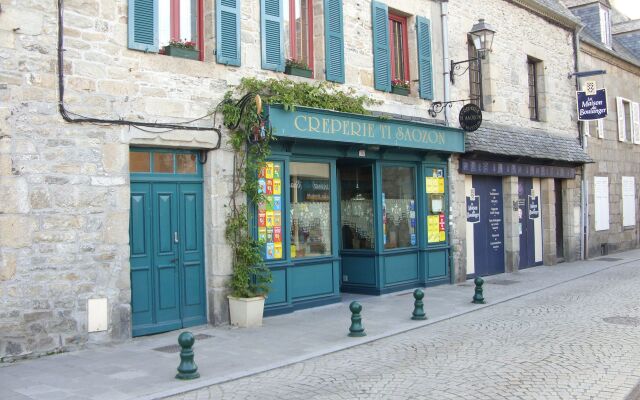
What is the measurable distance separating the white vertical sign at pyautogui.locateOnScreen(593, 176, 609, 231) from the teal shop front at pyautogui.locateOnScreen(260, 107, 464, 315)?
8448 mm

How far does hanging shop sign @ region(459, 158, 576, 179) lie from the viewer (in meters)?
14.0

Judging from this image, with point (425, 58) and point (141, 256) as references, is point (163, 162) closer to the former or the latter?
point (141, 256)

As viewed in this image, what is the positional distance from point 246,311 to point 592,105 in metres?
13.6

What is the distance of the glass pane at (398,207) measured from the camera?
1219 centimetres

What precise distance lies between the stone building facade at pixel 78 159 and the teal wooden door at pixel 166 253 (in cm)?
20

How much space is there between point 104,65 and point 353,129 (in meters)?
4.41

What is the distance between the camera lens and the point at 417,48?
12.8m

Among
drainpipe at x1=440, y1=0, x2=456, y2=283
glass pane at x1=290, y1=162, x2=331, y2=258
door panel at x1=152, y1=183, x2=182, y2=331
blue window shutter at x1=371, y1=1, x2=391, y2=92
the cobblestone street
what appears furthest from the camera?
drainpipe at x1=440, y1=0, x2=456, y2=283

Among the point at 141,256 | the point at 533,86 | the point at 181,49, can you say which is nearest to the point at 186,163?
the point at 141,256

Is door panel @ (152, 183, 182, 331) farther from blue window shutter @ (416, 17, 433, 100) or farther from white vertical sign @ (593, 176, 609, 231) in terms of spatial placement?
white vertical sign @ (593, 176, 609, 231)

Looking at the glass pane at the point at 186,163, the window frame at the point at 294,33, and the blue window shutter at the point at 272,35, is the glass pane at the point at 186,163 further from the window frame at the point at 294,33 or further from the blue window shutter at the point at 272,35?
the window frame at the point at 294,33

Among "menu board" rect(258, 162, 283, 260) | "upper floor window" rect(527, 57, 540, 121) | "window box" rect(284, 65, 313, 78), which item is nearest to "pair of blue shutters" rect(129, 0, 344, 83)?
"window box" rect(284, 65, 313, 78)

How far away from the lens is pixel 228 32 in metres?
9.08

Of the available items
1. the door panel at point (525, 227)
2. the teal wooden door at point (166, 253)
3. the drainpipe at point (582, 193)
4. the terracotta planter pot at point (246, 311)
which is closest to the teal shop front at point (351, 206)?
the terracotta planter pot at point (246, 311)
